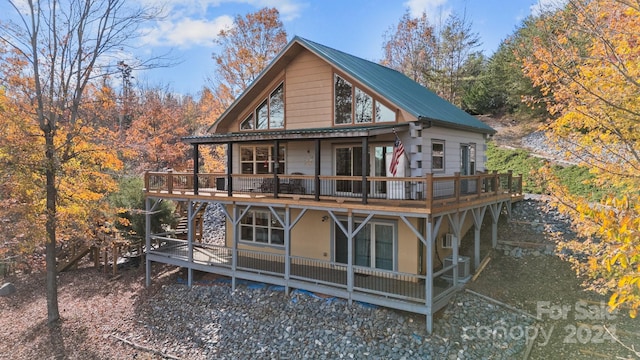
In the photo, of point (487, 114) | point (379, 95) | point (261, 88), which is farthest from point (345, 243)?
point (487, 114)

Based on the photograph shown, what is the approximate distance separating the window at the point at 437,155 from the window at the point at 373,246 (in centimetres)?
283

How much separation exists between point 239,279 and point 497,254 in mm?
10379

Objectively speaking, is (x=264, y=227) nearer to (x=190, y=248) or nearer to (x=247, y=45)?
(x=190, y=248)

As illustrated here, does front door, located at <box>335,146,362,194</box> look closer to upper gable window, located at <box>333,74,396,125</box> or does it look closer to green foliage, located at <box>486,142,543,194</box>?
upper gable window, located at <box>333,74,396,125</box>

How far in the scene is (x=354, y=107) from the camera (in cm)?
1360

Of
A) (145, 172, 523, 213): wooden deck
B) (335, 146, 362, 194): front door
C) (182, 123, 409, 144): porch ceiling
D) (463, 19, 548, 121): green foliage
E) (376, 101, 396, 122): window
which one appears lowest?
(145, 172, 523, 213): wooden deck

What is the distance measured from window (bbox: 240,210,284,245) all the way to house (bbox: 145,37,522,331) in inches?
2.4

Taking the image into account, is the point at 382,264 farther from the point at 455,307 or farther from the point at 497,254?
the point at 497,254

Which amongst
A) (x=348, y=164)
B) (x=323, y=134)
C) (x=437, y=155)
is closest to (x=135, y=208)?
(x=348, y=164)

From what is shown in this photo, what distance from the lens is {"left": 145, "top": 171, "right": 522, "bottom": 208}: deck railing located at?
1151 cm

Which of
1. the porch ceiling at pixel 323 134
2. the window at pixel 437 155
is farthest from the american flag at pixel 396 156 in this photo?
the window at pixel 437 155

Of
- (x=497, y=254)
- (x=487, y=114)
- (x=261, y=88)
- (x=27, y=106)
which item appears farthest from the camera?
(x=487, y=114)

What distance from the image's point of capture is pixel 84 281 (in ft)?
58.7

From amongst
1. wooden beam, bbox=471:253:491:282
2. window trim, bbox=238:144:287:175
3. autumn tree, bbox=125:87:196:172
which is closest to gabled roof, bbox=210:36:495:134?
window trim, bbox=238:144:287:175
